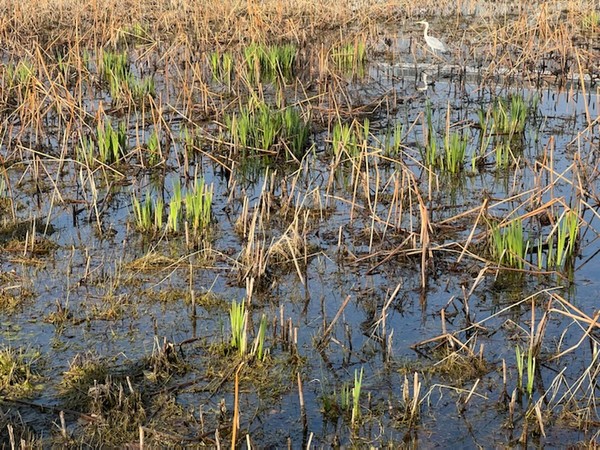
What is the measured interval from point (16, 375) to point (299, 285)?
1.78 m

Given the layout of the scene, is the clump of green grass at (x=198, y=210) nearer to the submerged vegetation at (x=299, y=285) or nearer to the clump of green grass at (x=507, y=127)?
the submerged vegetation at (x=299, y=285)

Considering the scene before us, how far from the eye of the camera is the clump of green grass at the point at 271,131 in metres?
7.69

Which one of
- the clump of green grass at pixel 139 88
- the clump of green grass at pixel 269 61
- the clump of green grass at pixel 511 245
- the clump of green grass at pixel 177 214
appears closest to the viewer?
the clump of green grass at pixel 511 245

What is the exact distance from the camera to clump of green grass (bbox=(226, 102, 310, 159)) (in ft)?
25.2

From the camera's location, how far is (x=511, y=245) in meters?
5.12

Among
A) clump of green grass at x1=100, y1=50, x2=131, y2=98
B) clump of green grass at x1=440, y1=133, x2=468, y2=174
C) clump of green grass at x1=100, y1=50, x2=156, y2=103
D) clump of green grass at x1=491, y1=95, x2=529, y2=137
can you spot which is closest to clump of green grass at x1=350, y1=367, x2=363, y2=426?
clump of green grass at x1=440, y1=133, x2=468, y2=174

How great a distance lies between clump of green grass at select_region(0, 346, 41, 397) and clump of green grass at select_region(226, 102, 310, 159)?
3712 mm

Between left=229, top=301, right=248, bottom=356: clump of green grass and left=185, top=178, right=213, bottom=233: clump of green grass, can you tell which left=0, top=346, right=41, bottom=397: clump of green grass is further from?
left=185, top=178, right=213, bottom=233: clump of green grass

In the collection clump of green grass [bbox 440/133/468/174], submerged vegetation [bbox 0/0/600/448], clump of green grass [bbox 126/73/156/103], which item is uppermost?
clump of green grass [bbox 126/73/156/103]

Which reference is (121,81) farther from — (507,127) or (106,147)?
(507,127)

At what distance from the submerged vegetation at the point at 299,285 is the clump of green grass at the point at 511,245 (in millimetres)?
21

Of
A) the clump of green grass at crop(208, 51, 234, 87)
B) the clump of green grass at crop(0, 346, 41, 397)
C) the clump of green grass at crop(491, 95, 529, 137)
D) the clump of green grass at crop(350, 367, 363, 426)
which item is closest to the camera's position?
the clump of green grass at crop(350, 367, 363, 426)

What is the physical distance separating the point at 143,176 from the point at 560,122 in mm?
4186

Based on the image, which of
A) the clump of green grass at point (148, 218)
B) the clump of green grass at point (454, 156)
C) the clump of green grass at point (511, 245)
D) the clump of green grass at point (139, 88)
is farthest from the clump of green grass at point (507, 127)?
the clump of green grass at point (139, 88)
